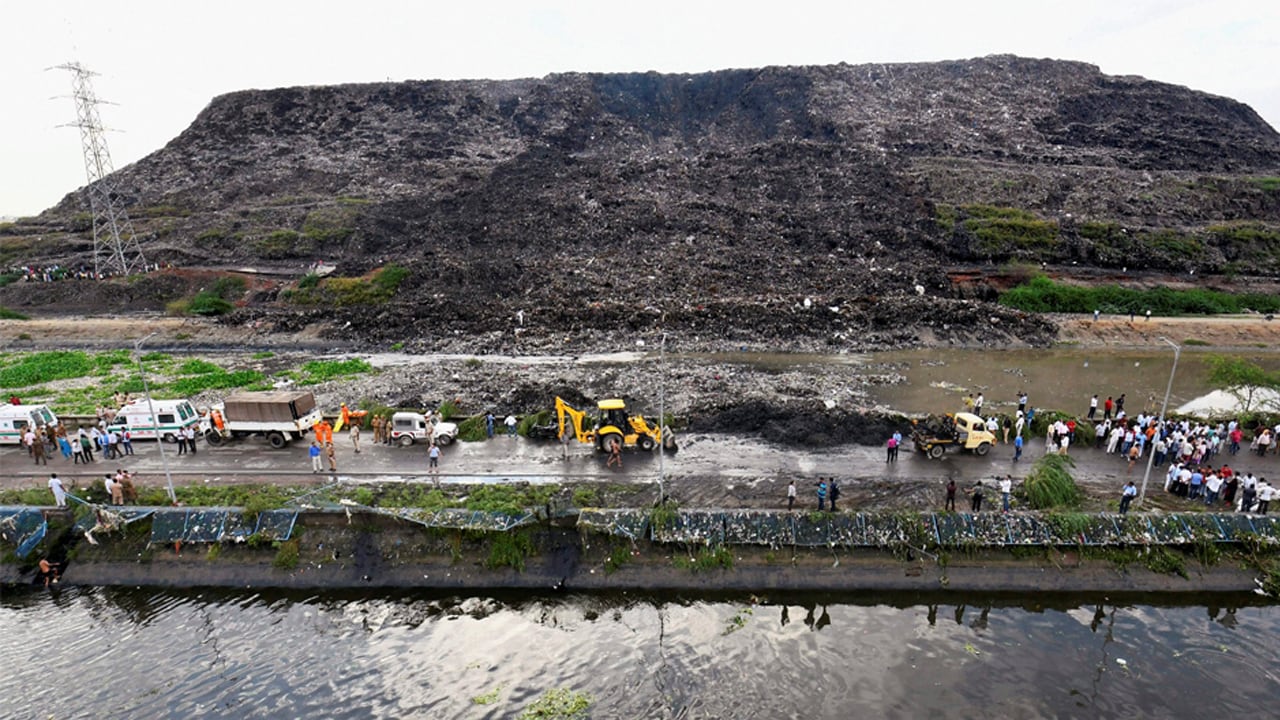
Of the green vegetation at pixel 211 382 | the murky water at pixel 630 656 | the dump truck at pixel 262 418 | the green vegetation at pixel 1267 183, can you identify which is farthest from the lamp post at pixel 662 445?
the green vegetation at pixel 1267 183

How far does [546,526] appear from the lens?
18.0 m

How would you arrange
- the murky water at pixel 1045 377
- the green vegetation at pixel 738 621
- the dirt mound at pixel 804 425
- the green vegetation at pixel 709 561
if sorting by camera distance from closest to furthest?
1. the green vegetation at pixel 738 621
2. the green vegetation at pixel 709 561
3. the dirt mound at pixel 804 425
4. the murky water at pixel 1045 377

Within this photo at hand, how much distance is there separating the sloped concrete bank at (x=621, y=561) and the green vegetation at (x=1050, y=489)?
4.91ft

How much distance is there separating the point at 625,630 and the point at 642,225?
51.1 meters

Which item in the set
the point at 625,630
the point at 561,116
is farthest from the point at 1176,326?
the point at 561,116

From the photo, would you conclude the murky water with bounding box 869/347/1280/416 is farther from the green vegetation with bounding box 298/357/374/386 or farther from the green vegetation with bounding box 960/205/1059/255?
the green vegetation with bounding box 298/357/374/386

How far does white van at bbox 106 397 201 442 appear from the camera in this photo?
79.2 feet

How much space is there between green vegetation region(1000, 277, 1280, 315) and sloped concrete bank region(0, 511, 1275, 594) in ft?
121

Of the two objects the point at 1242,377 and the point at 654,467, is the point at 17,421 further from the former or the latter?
the point at 1242,377

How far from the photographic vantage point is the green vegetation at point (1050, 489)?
18.3 meters

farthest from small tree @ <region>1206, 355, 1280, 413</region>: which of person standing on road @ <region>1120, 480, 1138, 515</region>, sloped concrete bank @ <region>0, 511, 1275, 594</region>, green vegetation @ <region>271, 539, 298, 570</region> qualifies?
green vegetation @ <region>271, 539, 298, 570</region>

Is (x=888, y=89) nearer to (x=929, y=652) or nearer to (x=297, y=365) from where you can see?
(x=297, y=365)

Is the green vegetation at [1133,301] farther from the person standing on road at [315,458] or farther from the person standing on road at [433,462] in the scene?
the person standing on road at [315,458]

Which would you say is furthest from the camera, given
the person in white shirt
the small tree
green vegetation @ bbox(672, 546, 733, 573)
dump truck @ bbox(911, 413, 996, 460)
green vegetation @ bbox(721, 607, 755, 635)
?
the small tree
